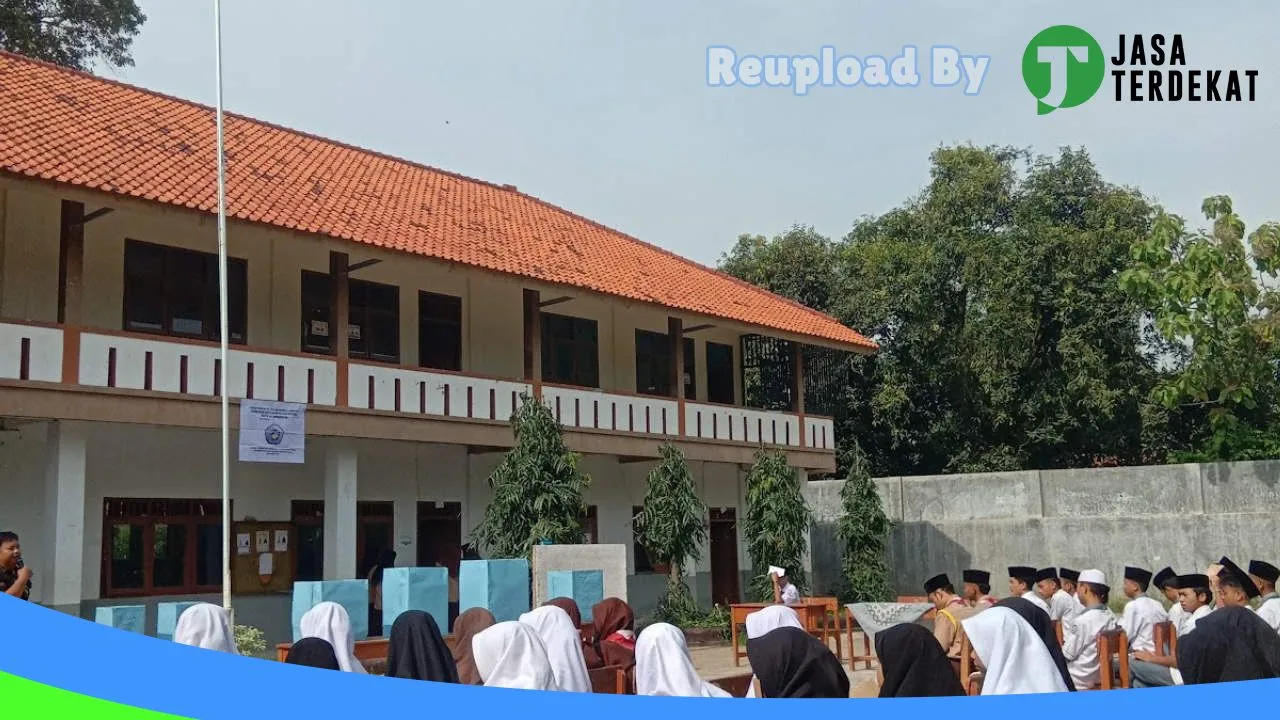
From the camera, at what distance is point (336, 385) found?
14055 mm

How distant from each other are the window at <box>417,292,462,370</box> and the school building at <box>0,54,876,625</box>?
3 centimetres

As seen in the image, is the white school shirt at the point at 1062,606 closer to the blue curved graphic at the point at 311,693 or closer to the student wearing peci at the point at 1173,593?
the student wearing peci at the point at 1173,593

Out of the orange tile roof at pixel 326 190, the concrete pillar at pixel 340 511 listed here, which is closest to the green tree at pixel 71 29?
the orange tile roof at pixel 326 190

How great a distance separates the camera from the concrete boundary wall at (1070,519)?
1770 centimetres

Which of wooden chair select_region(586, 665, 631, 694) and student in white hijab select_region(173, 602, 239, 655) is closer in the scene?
student in white hijab select_region(173, 602, 239, 655)

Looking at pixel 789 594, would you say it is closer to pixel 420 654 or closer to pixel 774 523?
pixel 774 523

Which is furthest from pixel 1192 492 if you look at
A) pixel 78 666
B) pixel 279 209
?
pixel 78 666

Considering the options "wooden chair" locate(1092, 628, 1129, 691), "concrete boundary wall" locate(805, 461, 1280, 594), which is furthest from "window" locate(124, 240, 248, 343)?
"concrete boundary wall" locate(805, 461, 1280, 594)

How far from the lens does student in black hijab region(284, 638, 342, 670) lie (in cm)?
538

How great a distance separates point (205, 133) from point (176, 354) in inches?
154

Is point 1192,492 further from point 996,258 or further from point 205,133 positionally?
point 205,133

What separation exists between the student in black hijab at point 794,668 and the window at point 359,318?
35.1ft

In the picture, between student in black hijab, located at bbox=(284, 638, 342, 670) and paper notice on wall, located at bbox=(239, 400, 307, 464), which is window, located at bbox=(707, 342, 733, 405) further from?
student in black hijab, located at bbox=(284, 638, 342, 670)

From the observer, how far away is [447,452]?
55.3 ft
